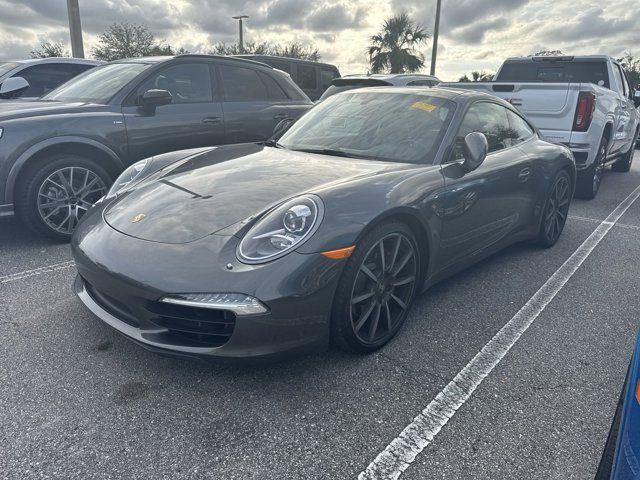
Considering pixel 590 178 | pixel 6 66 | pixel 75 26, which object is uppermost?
pixel 75 26

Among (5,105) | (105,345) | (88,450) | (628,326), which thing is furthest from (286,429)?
(5,105)

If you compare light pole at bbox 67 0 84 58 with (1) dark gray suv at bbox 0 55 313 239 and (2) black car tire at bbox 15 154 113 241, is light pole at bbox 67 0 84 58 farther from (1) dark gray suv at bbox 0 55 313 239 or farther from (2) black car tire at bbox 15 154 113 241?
(2) black car tire at bbox 15 154 113 241

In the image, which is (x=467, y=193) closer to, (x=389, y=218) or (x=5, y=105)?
(x=389, y=218)

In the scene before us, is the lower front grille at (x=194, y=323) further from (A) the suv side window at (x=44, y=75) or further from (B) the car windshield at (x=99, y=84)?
(A) the suv side window at (x=44, y=75)

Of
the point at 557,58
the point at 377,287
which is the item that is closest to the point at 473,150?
the point at 377,287

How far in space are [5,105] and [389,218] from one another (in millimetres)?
3839

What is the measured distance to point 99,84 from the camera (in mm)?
4734

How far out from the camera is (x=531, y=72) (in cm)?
819

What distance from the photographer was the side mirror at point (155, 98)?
433cm

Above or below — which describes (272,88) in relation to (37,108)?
above

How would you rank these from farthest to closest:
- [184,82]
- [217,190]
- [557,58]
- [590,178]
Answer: [557,58] → [590,178] → [184,82] → [217,190]

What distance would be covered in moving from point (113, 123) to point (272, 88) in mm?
2056

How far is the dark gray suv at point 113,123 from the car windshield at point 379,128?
1.60 metres

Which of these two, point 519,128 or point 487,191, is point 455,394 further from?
point 519,128
